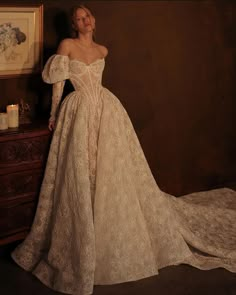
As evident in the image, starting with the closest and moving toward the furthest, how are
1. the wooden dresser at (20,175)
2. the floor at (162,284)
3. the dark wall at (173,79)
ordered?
1. the floor at (162,284)
2. the wooden dresser at (20,175)
3. the dark wall at (173,79)

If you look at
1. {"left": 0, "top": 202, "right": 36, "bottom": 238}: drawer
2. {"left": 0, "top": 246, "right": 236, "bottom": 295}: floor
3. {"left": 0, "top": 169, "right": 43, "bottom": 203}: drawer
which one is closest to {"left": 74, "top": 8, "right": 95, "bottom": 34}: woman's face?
{"left": 0, "top": 169, "right": 43, "bottom": 203}: drawer

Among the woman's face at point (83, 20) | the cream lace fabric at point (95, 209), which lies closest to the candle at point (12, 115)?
the cream lace fabric at point (95, 209)

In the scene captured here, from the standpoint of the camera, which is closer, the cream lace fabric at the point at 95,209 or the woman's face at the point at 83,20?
the cream lace fabric at the point at 95,209

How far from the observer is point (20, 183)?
3090mm

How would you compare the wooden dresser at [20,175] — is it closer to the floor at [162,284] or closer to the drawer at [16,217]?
the drawer at [16,217]

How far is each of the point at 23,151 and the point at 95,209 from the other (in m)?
0.60

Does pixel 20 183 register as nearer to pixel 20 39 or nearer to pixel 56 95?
pixel 56 95

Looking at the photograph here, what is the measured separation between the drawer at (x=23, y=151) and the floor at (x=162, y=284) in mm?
723

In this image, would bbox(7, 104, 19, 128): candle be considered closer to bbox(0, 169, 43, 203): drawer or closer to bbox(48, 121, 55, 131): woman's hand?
bbox(48, 121, 55, 131): woman's hand

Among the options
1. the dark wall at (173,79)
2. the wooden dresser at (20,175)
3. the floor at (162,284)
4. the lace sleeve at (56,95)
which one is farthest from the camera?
the dark wall at (173,79)

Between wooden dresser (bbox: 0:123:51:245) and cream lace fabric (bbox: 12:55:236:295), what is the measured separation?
0.28 ft

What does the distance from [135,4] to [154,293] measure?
2.29 metres

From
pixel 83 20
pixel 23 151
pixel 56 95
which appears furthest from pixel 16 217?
pixel 83 20

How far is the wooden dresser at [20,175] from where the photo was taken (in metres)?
2.99
